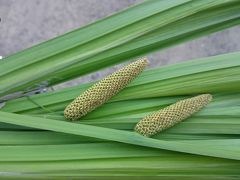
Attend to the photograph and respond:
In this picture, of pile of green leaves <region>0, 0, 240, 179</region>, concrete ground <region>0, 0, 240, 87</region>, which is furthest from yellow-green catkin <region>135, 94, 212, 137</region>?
concrete ground <region>0, 0, 240, 87</region>

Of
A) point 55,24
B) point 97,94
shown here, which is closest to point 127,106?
point 97,94

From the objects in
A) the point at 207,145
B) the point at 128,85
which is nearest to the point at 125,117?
the point at 128,85

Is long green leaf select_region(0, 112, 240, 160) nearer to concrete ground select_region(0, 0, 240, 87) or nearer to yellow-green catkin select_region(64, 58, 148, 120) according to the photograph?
yellow-green catkin select_region(64, 58, 148, 120)

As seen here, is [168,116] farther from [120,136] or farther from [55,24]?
[55,24]

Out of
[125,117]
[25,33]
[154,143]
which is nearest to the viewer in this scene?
[154,143]

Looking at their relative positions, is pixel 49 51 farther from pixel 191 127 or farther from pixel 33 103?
pixel 191 127

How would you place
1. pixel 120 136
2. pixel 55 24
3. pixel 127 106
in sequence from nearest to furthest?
1. pixel 120 136
2. pixel 127 106
3. pixel 55 24
